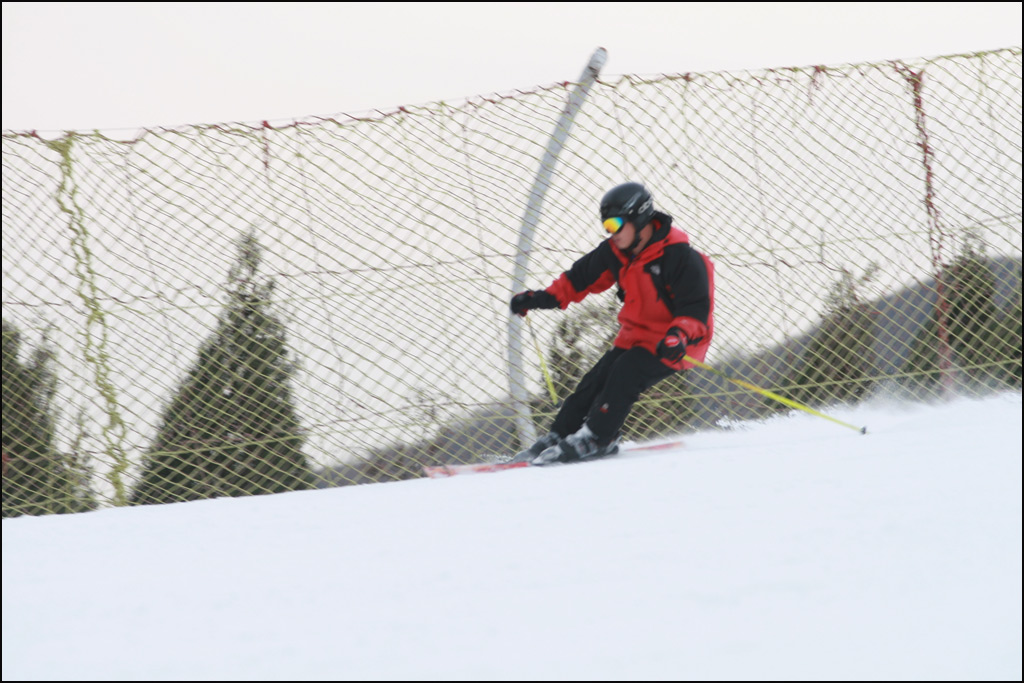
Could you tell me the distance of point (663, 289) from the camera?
10.5 feet

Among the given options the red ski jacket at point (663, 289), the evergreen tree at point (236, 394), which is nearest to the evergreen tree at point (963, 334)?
the red ski jacket at point (663, 289)

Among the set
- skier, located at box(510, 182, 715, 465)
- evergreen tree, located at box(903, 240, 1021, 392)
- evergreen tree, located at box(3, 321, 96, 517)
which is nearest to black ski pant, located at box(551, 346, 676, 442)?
skier, located at box(510, 182, 715, 465)

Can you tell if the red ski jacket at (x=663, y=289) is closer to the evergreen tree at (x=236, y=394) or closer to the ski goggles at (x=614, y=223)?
the ski goggles at (x=614, y=223)

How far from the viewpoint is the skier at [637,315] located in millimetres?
3125

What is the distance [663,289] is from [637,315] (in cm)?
16

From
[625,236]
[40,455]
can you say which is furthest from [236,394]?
[625,236]

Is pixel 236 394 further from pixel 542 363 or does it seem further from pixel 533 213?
pixel 533 213

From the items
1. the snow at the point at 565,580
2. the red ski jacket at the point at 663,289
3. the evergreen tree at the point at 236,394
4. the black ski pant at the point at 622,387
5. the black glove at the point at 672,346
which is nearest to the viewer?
the snow at the point at 565,580

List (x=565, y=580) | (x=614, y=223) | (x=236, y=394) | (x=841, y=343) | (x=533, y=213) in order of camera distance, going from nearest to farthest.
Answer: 1. (x=565, y=580)
2. (x=614, y=223)
3. (x=533, y=213)
4. (x=236, y=394)
5. (x=841, y=343)

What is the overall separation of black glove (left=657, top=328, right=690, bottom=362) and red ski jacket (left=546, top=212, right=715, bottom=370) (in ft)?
0.15

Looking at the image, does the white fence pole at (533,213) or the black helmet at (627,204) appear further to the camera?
the white fence pole at (533,213)

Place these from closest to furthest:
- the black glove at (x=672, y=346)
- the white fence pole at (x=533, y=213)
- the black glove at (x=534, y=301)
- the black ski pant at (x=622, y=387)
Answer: the black glove at (x=672, y=346) < the black ski pant at (x=622, y=387) < the black glove at (x=534, y=301) < the white fence pole at (x=533, y=213)

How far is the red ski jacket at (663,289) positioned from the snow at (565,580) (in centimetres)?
70

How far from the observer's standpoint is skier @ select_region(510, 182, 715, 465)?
3.12 meters
